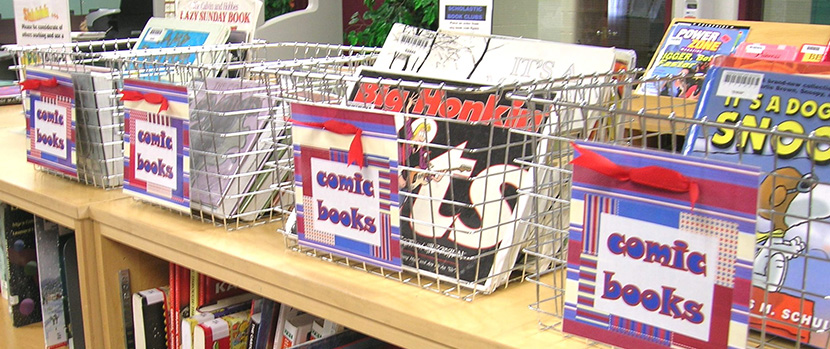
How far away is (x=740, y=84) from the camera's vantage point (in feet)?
2.80

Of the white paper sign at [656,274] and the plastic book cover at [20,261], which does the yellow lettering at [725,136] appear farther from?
the plastic book cover at [20,261]

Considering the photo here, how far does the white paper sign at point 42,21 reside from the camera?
2123mm

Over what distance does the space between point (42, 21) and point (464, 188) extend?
5.38ft

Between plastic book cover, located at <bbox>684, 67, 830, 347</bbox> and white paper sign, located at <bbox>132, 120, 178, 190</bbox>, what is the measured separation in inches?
31.4

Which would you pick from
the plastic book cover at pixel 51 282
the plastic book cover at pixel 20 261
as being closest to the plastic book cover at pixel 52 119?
the plastic book cover at pixel 51 282

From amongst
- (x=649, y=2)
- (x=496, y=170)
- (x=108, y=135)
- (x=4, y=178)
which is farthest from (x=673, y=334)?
(x=649, y=2)

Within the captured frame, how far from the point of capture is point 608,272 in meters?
0.77

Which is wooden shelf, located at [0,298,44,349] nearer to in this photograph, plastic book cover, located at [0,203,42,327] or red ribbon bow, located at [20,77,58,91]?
plastic book cover, located at [0,203,42,327]

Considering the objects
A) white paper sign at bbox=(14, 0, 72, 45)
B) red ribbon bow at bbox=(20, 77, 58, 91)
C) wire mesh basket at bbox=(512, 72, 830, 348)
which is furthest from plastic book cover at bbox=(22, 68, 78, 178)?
wire mesh basket at bbox=(512, 72, 830, 348)

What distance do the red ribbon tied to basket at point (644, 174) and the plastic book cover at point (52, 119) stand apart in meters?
1.06

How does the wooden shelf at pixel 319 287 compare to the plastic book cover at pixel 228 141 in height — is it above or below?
below

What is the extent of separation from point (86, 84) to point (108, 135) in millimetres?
99

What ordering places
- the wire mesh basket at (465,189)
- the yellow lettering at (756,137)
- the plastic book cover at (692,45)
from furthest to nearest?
1. the plastic book cover at (692,45)
2. the wire mesh basket at (465,189)
3. the yellow lettering at (756,137)

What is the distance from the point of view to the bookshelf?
91 centimetres
